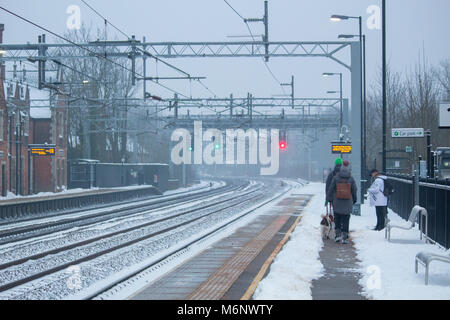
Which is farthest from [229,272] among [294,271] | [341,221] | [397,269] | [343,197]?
[341,221]

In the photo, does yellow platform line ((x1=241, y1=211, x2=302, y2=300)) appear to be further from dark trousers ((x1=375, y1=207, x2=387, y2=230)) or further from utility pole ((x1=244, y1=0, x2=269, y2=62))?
utility pole ((x1=244, y1=0, x2=269, y2=62))

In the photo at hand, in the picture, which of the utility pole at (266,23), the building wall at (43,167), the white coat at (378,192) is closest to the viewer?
the white coat at (378,192)

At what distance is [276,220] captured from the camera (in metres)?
23.1

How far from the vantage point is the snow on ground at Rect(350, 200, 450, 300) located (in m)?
8.97

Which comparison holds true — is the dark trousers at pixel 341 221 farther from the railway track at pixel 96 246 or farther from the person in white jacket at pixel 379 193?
the railway track at pixel 96 246

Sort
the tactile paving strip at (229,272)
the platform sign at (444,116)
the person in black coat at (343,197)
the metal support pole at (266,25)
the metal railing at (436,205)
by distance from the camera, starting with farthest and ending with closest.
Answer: the metal support pole at (266,25)
the person in black coat at (343,197)
the platform sign at (444,116)
the metal railing at (436,205)
the tactile paving strip at (229,272)

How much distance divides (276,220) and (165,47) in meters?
8.58

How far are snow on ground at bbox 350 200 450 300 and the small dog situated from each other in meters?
0.61

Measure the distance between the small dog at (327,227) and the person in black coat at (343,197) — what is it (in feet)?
2.20

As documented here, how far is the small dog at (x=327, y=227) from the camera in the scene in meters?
15.9

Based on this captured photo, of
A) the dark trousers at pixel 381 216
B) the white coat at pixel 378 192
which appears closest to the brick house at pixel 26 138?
the dark trousers at pixel 381 216

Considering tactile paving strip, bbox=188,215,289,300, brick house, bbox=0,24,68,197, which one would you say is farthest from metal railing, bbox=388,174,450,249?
brick house, bbox=0,24,68,197
